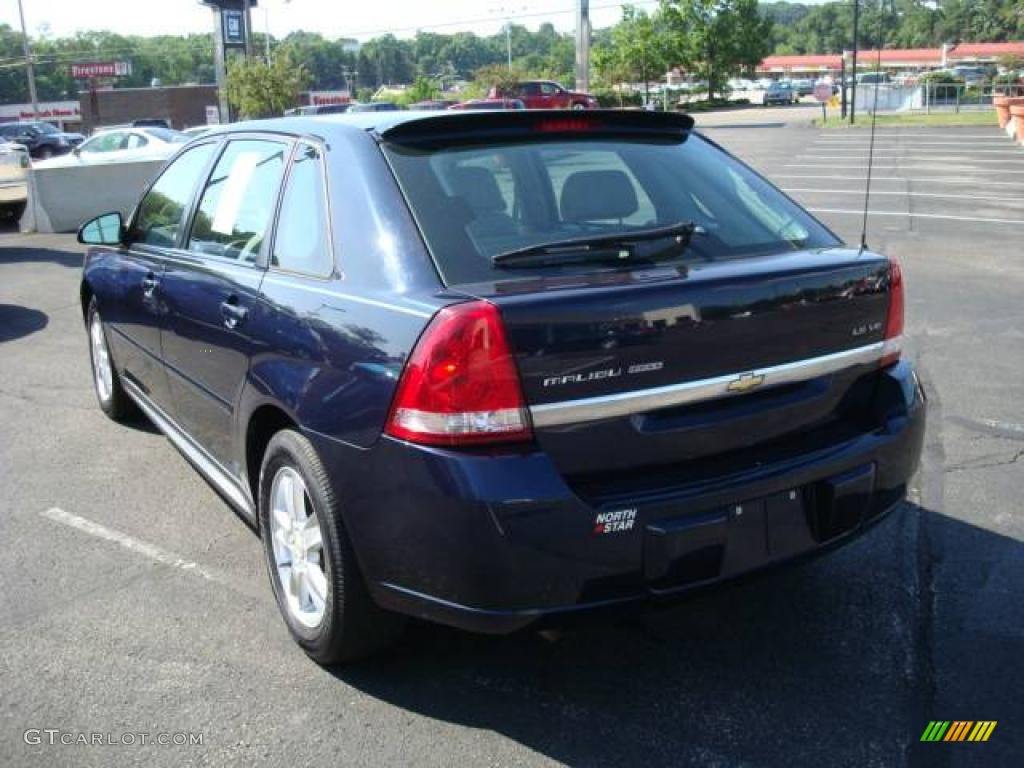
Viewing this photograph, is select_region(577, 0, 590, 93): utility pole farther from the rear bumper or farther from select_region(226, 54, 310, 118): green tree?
the rear bumper

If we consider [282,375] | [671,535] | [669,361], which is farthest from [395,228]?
[671,535]

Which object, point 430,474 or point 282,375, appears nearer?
point 430,474

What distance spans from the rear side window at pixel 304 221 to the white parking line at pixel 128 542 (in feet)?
4.41

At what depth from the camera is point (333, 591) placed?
2996 mm

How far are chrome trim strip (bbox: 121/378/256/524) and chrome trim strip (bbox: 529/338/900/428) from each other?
1.55m

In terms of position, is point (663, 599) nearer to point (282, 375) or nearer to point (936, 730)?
point (936, 730)

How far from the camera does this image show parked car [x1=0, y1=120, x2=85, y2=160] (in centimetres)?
4350

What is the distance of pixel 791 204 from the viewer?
373cm

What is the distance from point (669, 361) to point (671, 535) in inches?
18.6

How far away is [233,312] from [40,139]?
4730cm

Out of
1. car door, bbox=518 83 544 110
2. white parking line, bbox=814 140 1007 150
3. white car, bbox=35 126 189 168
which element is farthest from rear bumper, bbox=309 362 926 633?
car door, bbox=518 83 544 110

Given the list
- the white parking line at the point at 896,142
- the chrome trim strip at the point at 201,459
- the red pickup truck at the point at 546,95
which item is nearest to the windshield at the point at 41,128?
the red pickup truck at the point at 546,95

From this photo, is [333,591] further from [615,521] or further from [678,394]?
[678,394]

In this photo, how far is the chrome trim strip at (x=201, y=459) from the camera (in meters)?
3.81
